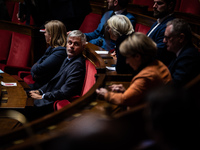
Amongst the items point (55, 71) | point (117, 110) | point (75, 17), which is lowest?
point (55, 71)

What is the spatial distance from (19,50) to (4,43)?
0.21m

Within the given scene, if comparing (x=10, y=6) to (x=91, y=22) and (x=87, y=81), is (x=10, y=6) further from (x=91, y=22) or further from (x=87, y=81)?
(x=87, y=81)

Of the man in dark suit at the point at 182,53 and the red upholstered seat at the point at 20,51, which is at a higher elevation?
the man in dark suit at the point at 182,53

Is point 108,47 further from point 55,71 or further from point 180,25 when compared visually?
point 180,25

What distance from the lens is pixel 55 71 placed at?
6.79 feet

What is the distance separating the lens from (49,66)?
2.02 m

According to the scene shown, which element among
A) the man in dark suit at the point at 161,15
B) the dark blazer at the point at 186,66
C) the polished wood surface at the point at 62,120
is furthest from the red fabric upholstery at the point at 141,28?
the dark blazer at the point at 186,66

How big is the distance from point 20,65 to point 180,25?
6.02 feet

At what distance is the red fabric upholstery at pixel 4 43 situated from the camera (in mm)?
2830

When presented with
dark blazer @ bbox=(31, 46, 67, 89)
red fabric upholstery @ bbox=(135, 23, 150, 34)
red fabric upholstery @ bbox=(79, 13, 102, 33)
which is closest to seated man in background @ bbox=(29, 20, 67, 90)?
dark blazer @ bbox=(31, 46, 67, 89)

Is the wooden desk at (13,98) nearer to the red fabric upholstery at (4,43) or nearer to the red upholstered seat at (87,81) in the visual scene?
the red upholstered seat at (87,81)

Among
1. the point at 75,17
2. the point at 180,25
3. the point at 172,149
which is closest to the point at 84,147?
the point at 172,149

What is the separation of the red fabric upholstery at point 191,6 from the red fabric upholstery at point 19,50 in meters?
1.99

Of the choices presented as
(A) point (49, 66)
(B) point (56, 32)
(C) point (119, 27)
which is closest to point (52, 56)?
(A) point (49, 66)
